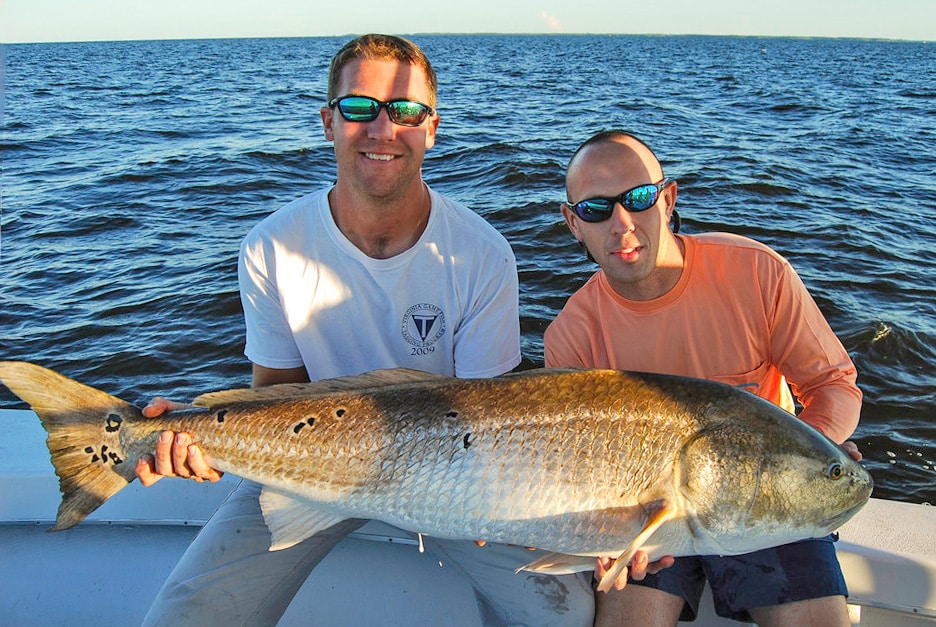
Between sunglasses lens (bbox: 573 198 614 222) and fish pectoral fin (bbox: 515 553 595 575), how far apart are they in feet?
4.68

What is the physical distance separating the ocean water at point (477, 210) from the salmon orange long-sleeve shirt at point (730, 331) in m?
3.44

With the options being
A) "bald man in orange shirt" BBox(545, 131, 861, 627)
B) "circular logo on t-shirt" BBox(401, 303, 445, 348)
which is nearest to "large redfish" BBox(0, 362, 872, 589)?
"bald man in orange shirt" BBox(545, 131, 861, 627)

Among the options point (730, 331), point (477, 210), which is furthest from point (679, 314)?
point (477, 210)

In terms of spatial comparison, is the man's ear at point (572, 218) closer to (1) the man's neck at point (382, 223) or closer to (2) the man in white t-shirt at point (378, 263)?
(2) the man in white t-shirt at point (378, 263)

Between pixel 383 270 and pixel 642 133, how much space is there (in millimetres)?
16814

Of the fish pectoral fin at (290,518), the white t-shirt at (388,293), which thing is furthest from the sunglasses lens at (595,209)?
the fish pectoral fin at (290,518)

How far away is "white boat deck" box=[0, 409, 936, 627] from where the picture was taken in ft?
10.2

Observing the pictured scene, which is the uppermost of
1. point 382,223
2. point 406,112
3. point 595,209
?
point 406,112

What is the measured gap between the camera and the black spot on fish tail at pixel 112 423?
9.84 feet

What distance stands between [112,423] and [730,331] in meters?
2.57

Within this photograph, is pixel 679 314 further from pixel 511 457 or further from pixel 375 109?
pixel 375 109

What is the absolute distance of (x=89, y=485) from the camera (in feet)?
9.77

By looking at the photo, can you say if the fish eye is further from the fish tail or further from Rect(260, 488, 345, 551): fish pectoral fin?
the fish tail

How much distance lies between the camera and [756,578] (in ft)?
9.20
